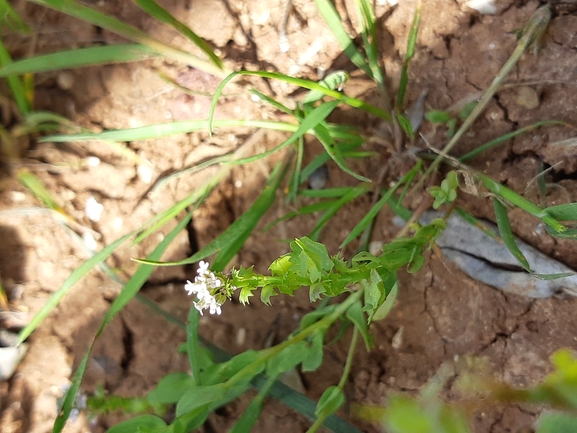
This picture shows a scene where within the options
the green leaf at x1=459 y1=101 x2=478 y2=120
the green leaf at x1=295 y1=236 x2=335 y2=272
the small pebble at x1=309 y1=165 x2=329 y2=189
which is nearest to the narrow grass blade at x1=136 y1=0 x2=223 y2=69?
the small pebble at x1=309 y1=165 x2=329 y2=189

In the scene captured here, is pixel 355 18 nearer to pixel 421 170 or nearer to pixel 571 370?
pixel 421 170

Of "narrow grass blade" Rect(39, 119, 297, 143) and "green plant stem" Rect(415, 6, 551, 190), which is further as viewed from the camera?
"narrow grass blade" Rect(39, 119, 297, 143)

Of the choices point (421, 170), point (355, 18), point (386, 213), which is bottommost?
point (386, 213)

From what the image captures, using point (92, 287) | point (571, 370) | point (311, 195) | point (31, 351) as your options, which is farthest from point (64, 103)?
point (571, 370)

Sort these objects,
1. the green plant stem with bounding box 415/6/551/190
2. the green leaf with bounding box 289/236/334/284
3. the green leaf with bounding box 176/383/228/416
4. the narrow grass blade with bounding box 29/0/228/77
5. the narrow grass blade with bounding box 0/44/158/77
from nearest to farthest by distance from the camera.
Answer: the green leaf with bounding box 289/236/334/284, the green leaf with bounding box 176/383/228/416, the green plant stem with bounding box 415/6/551/190, the narrow grass blade with bounding box 29/0/228/77, the narrow grass blade with bounding box 0/44/158/77

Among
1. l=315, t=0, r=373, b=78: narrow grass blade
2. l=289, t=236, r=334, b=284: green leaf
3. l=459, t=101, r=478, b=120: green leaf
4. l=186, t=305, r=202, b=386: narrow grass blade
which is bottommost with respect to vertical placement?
l=186, t=305, r=202, b=386: narrow grass blade

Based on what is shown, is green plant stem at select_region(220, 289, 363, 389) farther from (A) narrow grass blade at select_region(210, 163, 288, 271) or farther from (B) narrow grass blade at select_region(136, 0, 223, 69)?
(B) narrow grass blade at select_region(136, 0, 223, 69)

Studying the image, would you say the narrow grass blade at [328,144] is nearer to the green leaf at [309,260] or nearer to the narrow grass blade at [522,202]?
the narrow grass blade at [522,202]
